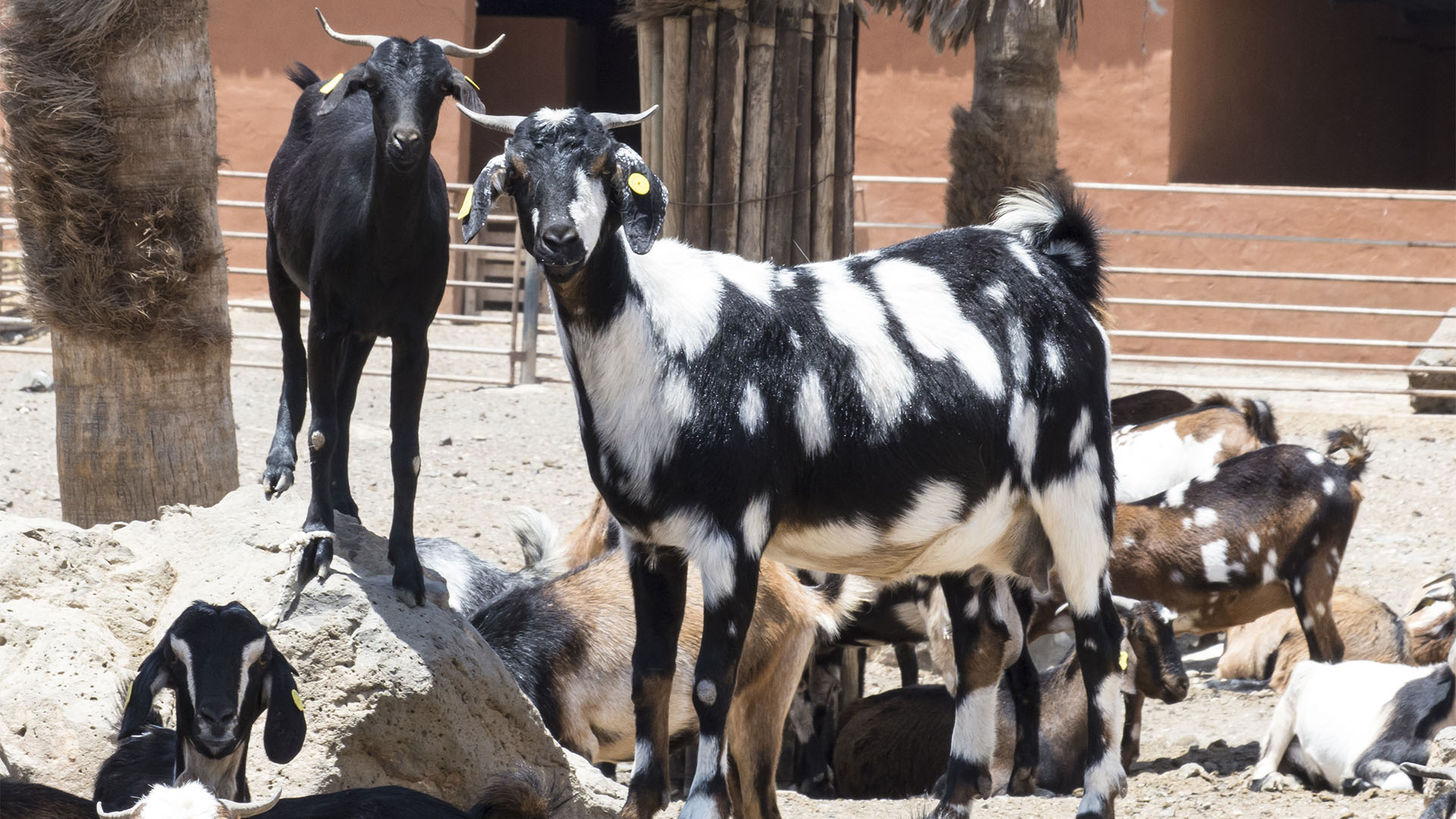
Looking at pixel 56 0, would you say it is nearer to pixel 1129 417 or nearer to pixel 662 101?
pixel 662 101

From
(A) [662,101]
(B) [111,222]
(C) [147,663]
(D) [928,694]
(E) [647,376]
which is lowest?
(D) [928,694]

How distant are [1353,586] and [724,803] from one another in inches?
252

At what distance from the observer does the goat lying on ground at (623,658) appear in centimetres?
627

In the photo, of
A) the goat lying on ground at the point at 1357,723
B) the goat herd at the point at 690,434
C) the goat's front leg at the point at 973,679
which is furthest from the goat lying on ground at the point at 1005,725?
the goat's front leg at the point at 973,679

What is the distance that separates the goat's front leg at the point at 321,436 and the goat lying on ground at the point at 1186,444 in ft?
21.5

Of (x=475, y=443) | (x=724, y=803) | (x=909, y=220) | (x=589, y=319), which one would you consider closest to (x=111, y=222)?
(x=589, y=319)

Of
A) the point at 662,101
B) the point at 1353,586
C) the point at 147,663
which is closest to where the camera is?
the point at 147,663

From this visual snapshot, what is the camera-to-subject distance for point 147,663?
4.21 meters

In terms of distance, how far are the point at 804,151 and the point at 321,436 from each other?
3618 millimetres

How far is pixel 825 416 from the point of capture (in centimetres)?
450

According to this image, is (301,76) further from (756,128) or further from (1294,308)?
(1294,308)

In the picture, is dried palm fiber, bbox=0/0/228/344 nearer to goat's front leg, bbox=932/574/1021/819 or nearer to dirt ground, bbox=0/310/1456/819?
goat's front leg, bbox=932/574/1021/819

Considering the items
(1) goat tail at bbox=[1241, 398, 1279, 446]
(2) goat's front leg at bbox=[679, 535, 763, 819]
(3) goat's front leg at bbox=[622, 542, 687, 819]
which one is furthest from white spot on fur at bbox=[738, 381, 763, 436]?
(1) goat tail at bbox=[1241, 398, 1279, 446]

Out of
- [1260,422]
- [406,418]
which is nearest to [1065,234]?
[406,418]
